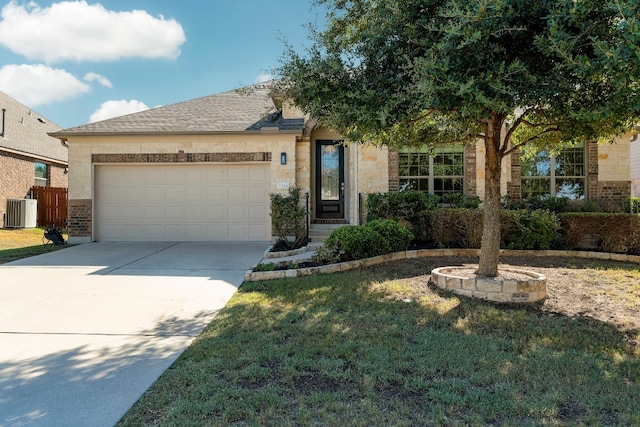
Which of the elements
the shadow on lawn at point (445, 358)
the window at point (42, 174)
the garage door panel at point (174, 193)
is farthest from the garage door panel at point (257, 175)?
the window at point (42, 174)

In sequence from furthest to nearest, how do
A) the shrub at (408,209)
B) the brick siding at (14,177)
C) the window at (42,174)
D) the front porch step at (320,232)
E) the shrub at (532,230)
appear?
1. the window at (42,174)
2. the brick siding at (14,177)
3. the front porch step at (320,232)
4. the shrub at (408,209)
5. the shrub at (532,230)

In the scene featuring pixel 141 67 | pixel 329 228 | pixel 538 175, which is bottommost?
pixel 329 228

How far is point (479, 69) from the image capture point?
4.15m

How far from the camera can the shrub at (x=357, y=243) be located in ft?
23.3

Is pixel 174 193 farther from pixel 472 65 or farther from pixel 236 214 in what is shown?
pixel 472 65

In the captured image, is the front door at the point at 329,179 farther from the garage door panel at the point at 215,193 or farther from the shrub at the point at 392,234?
the shrub at the point at 392,234

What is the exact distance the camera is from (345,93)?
4859 millimetres

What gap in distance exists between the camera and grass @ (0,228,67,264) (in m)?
9.08

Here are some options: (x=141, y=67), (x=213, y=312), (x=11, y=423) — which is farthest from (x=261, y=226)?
(x=141, y=67)

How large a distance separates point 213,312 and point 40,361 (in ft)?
5.83

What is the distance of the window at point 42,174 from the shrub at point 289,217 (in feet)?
43.9

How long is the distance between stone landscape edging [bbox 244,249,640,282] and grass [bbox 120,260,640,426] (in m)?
1.62

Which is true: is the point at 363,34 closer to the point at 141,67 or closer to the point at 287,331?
the point at 287,331

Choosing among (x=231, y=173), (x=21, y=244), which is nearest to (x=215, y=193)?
(x=231, y=173)
